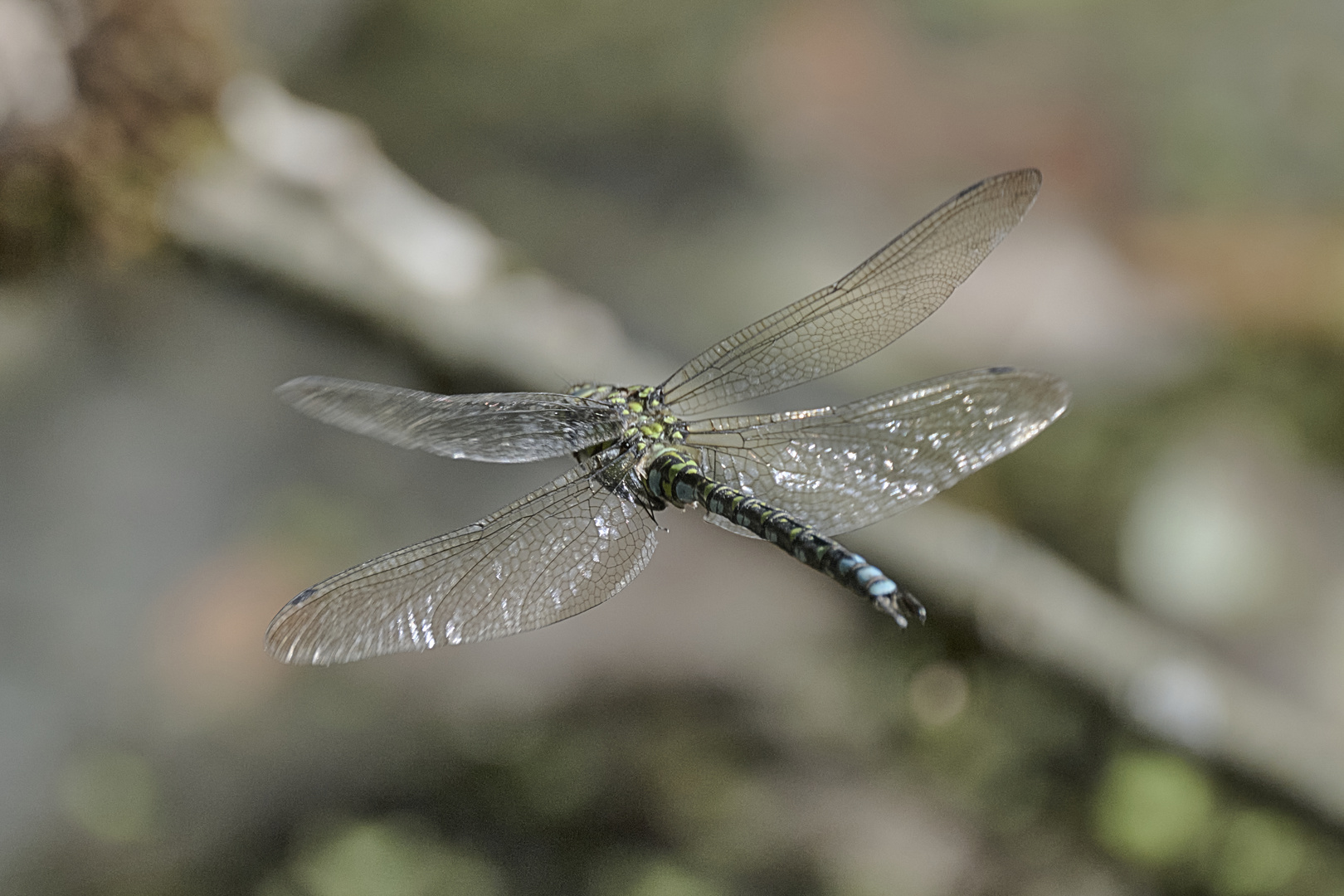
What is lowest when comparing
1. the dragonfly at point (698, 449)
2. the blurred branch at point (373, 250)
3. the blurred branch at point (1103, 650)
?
the blurred branch at point (1103, 650)

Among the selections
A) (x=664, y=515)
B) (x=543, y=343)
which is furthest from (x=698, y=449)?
(x=664, y=515)

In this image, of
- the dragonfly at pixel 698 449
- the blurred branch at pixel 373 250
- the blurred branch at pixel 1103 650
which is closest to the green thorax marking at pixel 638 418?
the dragonfly at pixel 698 449

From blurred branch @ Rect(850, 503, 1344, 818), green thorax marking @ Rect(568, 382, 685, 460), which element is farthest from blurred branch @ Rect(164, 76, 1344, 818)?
green thorax marking @ Rect(568, 382, 685, 460)

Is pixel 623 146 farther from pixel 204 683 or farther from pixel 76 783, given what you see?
pixel 76 783

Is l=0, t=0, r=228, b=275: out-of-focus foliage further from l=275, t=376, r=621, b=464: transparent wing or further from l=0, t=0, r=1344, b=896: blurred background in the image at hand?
l=275, t=376, r=621, b=464: transparent wing

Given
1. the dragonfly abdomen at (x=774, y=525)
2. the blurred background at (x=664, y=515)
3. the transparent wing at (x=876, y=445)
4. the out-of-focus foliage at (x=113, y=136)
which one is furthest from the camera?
the blurred background at (x=664, y=515)

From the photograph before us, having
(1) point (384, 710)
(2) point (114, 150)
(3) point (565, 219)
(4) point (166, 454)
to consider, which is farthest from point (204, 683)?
(3) point (565, 219)

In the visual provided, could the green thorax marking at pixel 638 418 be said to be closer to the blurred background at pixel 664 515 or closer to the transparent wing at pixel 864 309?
the transparent wing at pixel 864 309
